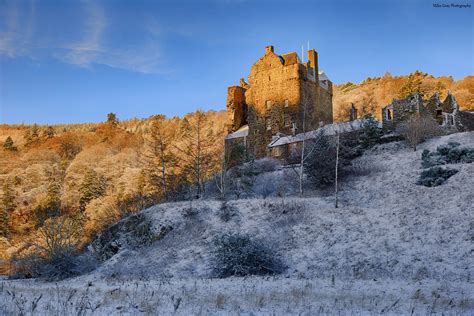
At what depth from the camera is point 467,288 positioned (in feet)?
41.7

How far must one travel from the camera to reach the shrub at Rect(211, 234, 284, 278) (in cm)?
1901

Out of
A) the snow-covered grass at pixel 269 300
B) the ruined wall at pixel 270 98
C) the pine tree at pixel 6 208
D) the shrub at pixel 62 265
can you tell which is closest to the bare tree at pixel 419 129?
the ruined wall at pixel 270 98

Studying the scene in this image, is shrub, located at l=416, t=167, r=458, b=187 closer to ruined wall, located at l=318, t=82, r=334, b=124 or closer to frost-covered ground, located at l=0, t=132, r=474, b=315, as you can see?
frost-covered ground, located at l=0, t=132, r=474, b=315

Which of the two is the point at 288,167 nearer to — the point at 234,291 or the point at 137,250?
the point at 137,250

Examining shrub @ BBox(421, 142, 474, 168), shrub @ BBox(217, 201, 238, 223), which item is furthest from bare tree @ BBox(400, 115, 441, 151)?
shrub @ BBox(217, 201, 238, 223)

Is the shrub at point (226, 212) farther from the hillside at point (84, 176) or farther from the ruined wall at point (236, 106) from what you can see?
the ruined wall at point (236, 106)

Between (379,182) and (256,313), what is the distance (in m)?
23.2

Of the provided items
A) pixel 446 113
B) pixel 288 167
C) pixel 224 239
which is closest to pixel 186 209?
pixel 224 239

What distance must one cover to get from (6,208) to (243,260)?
5122 cm

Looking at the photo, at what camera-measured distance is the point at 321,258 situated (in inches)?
807

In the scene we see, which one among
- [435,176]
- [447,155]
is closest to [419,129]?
[447,155]

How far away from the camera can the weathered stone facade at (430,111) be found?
135 ft

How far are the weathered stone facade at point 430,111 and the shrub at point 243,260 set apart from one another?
87.7ft

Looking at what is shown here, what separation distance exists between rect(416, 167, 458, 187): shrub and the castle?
2254cm
